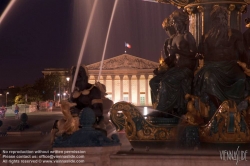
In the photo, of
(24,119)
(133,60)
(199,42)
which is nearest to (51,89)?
(133,60)

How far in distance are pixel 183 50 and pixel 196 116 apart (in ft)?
4.22

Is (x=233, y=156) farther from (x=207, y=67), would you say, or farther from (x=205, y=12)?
(x=205, y=12)

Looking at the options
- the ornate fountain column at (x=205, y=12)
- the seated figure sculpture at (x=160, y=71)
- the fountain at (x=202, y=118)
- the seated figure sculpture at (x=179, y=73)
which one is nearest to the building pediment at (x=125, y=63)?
the ornate fountain column at (x=205, y=12)

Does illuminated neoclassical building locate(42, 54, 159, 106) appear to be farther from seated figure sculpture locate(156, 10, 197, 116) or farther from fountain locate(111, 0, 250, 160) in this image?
fountain locate(111, 0, 250, 160)

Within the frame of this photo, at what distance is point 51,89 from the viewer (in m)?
108

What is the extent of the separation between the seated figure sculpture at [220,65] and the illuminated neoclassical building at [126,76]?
10705cm

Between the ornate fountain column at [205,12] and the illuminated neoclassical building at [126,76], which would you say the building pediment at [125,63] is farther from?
the ornate fountain column at [205,12]

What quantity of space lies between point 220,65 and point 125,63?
4395 inches

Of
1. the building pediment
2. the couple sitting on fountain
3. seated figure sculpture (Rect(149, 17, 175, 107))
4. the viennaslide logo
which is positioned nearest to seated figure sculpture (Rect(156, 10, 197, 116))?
the couple sitting on fountain

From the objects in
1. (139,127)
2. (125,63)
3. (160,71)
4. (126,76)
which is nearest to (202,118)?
(139,127)

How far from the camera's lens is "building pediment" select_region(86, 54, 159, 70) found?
121 m

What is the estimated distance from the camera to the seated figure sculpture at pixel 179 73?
33.9 ft

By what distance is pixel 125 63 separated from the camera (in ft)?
399

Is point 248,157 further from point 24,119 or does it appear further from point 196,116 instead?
point 24,119
